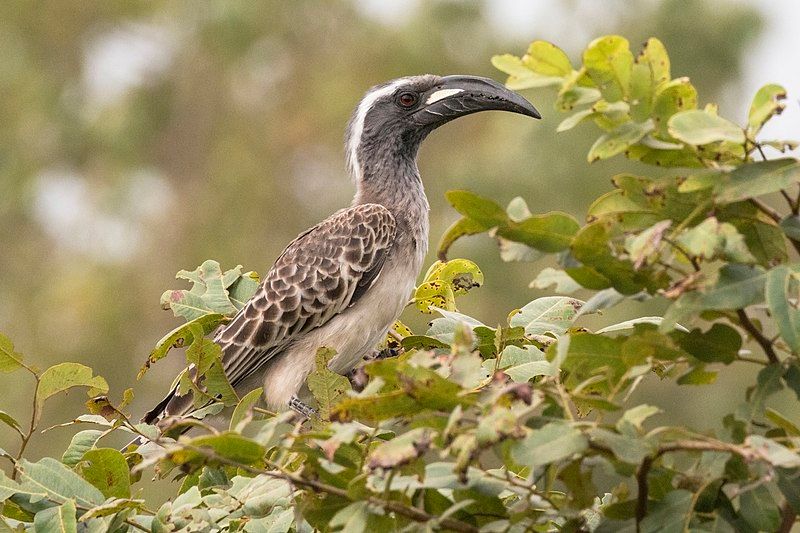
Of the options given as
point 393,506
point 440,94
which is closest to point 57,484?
point 393,506

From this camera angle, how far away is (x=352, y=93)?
84.0 feet

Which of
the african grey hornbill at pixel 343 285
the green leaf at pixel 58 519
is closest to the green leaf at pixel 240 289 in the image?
the african grey hornbill at pixel 343 285

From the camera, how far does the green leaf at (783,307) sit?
1456 mm

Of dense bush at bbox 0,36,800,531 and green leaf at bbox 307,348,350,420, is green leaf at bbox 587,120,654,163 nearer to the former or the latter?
dense bush at bbox 0,36,800,531

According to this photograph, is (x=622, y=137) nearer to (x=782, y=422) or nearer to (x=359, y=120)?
(x=782, y=422)

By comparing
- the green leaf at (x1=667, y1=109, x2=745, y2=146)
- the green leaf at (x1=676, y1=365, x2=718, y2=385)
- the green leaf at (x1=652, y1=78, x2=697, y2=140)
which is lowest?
the green leaf at (x1=676, y1=365, x2=718, y2=385)

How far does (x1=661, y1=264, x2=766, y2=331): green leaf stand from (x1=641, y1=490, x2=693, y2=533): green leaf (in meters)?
0.19

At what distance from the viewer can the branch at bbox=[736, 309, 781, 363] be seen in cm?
155

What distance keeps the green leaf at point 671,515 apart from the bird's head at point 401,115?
3131 mm

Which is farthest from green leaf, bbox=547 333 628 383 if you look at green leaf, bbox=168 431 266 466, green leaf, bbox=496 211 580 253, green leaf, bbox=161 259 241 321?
green leaf, bbox=161 259 241 321

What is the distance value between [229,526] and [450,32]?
21.8 metres

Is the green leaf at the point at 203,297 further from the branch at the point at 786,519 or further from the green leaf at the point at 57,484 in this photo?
the branch at the point at 786,519

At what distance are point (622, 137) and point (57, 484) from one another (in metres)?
1.03

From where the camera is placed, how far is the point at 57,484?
2104 mm
